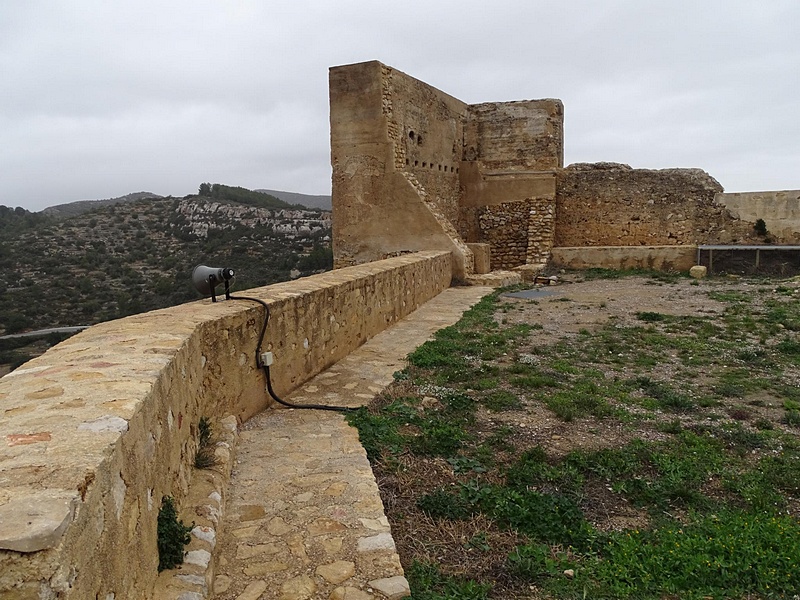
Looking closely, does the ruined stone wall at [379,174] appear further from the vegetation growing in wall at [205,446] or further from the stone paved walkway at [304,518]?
the vegetation growing in wall at [205,446]

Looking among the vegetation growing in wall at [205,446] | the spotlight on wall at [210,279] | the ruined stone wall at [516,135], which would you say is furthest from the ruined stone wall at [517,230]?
the vegetation growing in wall at [205,446]

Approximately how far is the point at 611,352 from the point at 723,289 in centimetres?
584

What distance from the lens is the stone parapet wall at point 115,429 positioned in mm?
1226

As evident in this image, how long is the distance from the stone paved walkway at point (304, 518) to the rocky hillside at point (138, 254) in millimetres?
12408

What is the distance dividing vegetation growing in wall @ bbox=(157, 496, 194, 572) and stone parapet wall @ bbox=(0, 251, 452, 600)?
0.22ft

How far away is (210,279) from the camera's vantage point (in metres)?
4.07

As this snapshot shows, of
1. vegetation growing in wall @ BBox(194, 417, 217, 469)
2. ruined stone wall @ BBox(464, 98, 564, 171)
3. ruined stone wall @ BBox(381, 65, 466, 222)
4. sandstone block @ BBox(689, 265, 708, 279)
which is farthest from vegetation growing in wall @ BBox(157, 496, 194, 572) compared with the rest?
ruined stone wall @ BBox(464, 98, 564, 171)

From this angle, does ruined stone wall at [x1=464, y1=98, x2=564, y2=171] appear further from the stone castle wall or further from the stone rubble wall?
the stone rubble wall

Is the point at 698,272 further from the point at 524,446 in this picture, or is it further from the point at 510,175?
the point at 524,446

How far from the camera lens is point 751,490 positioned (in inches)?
124

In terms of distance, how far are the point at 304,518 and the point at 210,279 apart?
1939 millimetres

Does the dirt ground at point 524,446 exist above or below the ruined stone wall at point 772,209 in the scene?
below

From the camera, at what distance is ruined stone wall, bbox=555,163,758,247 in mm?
15266

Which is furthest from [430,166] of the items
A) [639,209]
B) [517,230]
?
[639,209]
